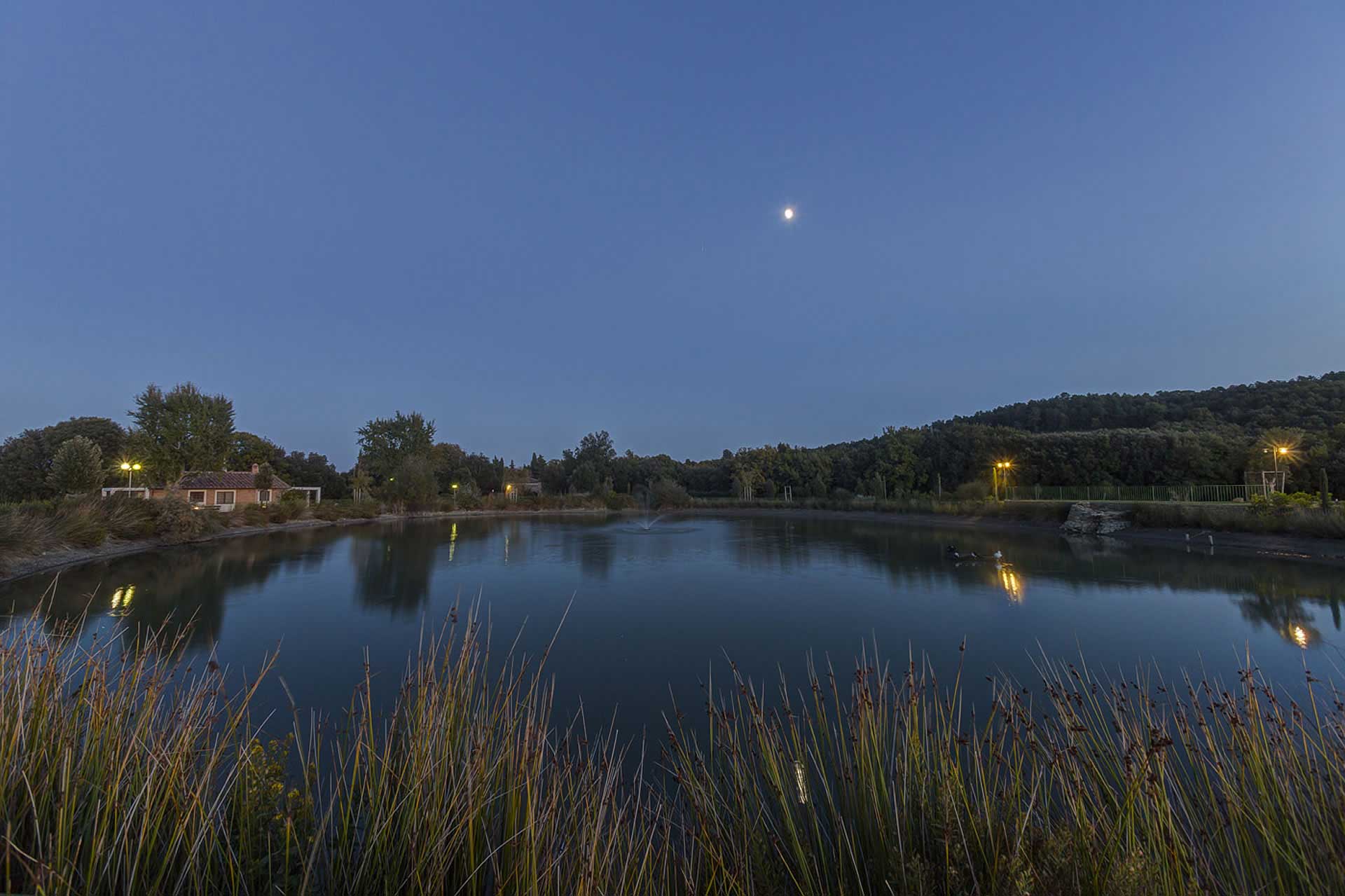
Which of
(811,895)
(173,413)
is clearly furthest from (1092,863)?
(173,413)

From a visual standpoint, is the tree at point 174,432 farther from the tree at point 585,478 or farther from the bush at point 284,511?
the tree at point 585,478

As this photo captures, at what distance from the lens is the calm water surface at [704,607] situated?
576 cm

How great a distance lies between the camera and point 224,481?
34594 millimetres

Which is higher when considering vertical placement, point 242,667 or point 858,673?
point 858,673

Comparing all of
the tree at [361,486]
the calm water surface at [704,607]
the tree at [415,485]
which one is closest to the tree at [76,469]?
the calm water surface at [704,607]

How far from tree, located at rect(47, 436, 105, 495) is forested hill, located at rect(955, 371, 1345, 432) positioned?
52292 millimetres

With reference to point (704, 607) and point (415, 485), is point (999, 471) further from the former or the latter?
point (415, 485)

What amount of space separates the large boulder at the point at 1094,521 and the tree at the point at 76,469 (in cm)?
3453

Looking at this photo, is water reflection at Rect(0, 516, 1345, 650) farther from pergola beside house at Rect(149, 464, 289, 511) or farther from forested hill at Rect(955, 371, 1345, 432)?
forested hill at Rect(955, 371, 1345, 432)

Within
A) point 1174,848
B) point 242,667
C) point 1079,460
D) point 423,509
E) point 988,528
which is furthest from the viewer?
point 423,509

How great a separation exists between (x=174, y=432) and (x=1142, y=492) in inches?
1704

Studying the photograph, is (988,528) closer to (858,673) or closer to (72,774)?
(858,673)

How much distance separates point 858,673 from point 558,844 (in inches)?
55.9

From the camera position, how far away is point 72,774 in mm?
1956
